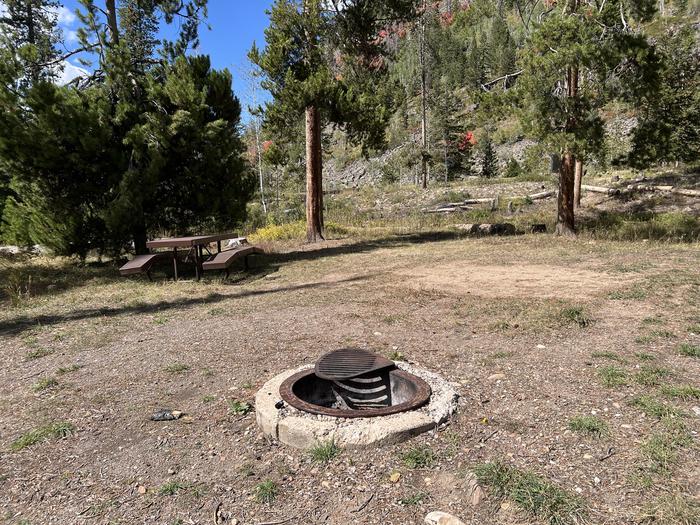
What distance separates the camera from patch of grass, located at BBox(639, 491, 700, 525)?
6.31ft

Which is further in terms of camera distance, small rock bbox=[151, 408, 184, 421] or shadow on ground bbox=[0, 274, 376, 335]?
shadow on ground bbox=[0, 274, 376, 335]

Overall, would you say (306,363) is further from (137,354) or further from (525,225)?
(525,225)

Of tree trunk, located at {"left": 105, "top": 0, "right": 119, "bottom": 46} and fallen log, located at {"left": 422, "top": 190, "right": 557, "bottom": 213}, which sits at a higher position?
tree trunk, located at {"left": 105, "top": 0, "right": 119, "bottom": 46}

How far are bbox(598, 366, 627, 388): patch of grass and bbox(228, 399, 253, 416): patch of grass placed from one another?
2.64 meters

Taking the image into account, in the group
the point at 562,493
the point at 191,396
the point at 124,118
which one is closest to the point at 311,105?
the point at 124,118

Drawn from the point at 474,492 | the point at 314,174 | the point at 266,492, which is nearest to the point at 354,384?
the point at 266,492

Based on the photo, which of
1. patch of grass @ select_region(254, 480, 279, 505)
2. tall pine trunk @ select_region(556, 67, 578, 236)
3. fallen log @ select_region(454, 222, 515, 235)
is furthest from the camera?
fallen log @ select_region(454, 222, 515, 235)

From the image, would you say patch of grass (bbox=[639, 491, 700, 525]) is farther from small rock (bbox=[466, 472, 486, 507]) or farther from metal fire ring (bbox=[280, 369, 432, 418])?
metal fire ring (bbox=[280, 369, 432, 418])

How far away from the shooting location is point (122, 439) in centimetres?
296

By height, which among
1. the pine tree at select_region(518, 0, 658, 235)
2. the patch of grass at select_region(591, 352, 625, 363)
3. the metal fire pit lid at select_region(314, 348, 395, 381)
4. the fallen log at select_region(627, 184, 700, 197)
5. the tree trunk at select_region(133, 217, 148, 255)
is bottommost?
the patch of grass at select_region(591, 352, 625, 363)

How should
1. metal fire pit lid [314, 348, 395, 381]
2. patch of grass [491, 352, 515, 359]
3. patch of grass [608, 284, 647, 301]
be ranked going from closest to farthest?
metal fire pit lid [314, 348, 395, 381]
patch of grass [491, 352, 515, 359]
patch of grass [608, 284, 647, 301]

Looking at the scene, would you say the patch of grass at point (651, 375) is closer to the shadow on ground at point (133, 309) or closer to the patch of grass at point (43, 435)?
the patch of grass at point (43, 435)

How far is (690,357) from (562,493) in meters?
2.39

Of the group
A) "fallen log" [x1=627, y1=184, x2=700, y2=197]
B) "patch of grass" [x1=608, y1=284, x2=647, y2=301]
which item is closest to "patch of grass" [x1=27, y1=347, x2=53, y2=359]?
"patch of grass" [x1=608, y1=284, x2=647, y2=301]
